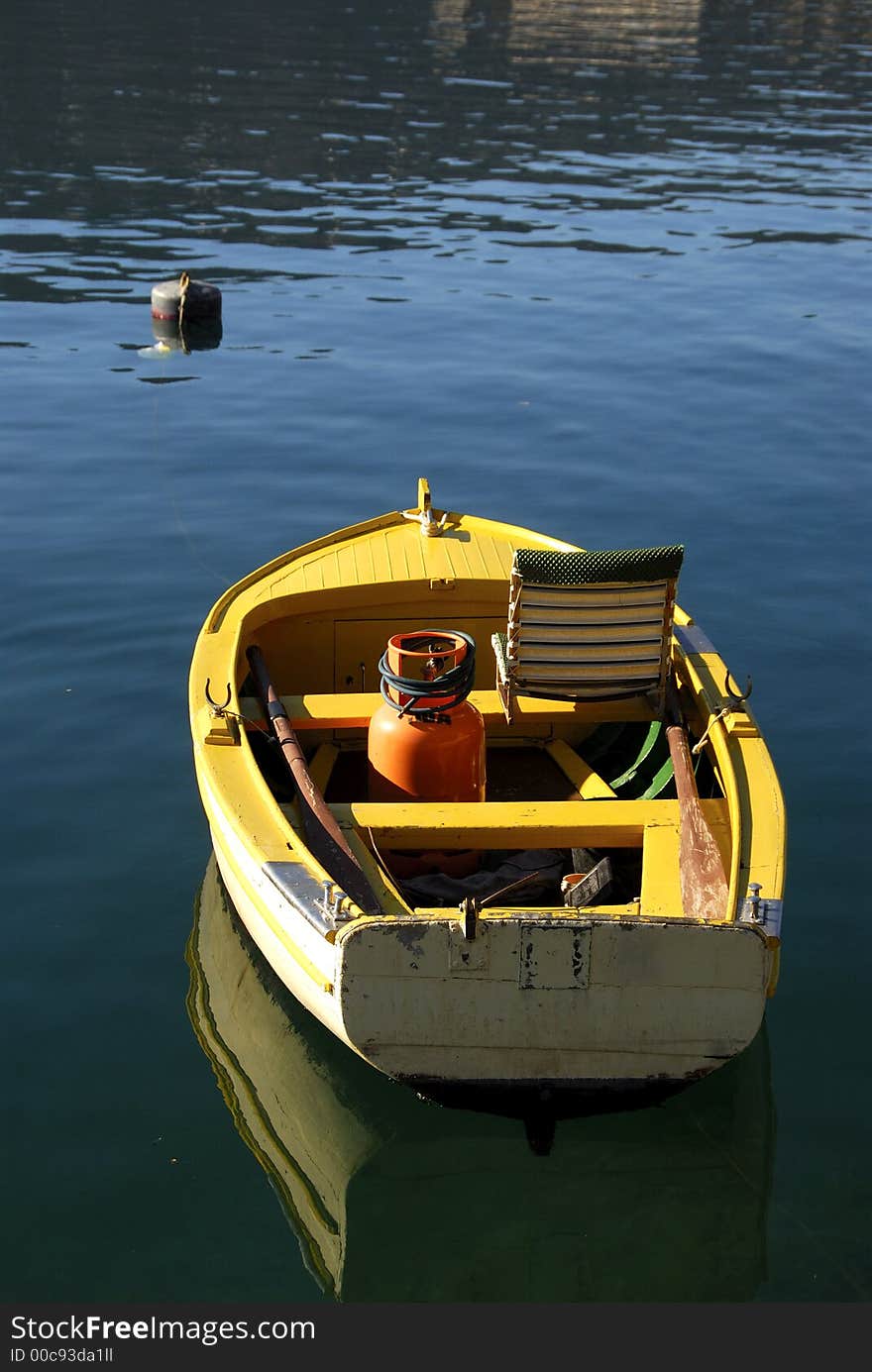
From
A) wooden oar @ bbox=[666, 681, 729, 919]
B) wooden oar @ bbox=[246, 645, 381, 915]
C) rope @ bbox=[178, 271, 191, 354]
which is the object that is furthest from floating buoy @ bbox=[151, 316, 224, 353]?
wooden oar @ bbox=[666, 681, 729, 919]

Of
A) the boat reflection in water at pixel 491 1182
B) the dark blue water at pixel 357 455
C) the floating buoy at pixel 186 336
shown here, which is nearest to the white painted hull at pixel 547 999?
the boat reflection in water at pixel 491 1182

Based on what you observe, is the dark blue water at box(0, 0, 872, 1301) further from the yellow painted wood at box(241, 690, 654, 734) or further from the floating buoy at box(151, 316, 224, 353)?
the yellow painted wood at box(241, 690, 654, 734)

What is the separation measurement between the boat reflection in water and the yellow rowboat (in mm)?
494

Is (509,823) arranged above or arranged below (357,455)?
above

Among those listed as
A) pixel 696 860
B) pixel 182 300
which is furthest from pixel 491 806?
pixel 182 300

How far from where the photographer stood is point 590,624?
8.52m

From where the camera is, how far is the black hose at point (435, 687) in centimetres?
802

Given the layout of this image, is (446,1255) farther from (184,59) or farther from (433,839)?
(184,59)

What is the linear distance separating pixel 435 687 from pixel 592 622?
1.10 metres

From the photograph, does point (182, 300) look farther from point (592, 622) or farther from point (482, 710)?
point (592, 622)

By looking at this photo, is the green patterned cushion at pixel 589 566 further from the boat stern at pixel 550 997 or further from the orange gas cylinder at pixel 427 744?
the boat stern at pixel 550 997

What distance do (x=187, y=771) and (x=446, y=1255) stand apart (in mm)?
4637

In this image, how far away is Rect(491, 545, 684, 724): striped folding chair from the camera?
8305 mm

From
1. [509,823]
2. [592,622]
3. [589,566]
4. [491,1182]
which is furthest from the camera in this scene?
[592,622]
